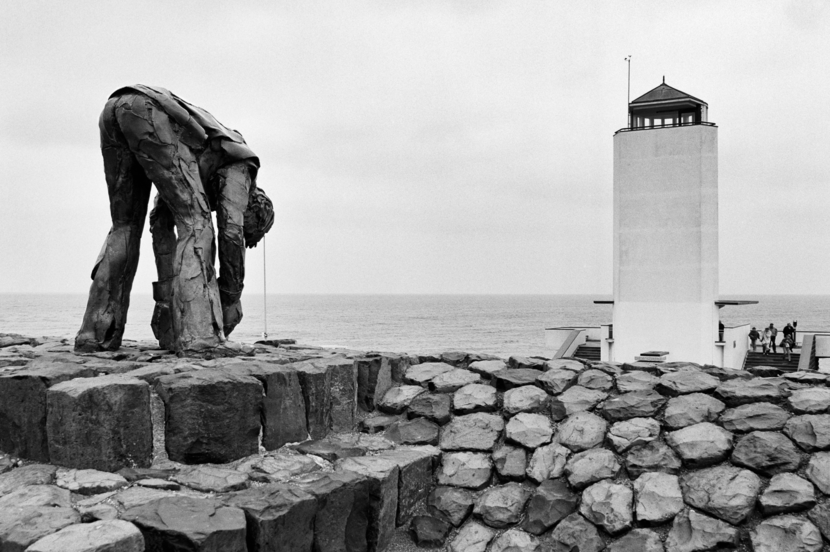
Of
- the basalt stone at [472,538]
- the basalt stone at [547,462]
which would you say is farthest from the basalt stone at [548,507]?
the basalt stone at [472,538]

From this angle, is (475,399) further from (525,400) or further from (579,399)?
(579,399)

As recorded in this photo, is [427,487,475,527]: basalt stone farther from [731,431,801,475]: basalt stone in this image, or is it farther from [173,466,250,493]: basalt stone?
[731,431,801,475]: basalt stone

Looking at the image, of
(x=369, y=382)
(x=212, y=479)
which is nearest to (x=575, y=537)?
(x=369, y=382)

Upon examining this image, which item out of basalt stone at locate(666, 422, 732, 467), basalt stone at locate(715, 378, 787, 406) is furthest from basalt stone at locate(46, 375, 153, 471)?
basalt stone at locate(715, 378, 787, 406)

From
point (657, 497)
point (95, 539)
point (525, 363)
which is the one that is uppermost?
point (525, 363)

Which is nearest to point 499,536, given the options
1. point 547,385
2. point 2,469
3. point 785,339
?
point 547,385

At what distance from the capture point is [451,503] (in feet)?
15.8

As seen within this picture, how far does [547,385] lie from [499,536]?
55.7 inches

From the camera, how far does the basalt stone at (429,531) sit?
4582mm

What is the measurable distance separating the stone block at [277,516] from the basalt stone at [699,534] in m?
2.18

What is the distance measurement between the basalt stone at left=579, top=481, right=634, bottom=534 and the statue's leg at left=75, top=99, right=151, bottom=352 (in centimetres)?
379

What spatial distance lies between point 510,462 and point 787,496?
1735 millimetres

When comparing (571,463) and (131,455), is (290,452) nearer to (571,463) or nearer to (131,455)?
(131,455)

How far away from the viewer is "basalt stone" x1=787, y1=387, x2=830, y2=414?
4.89 meters
